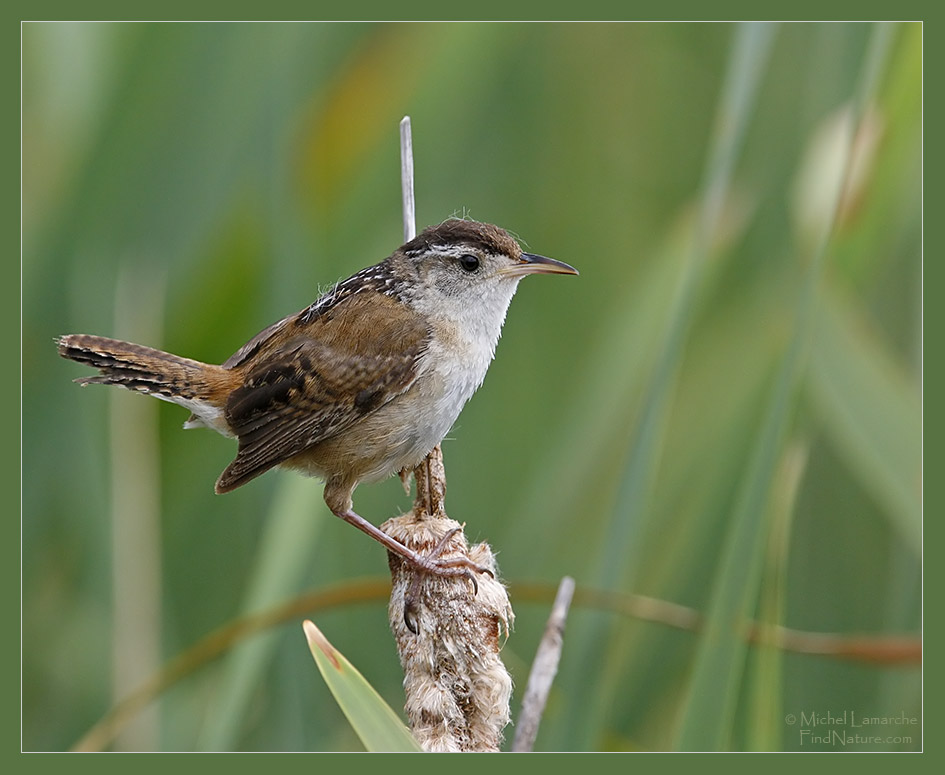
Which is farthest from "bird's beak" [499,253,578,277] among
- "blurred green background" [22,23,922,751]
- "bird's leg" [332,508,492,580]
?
"bird's leg" [332,508,492,580]

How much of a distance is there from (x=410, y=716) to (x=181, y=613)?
1.09 m

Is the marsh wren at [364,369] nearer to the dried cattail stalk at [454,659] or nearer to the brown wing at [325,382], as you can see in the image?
the brown wing at [325,382]

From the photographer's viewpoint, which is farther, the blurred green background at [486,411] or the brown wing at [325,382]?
the brown wing at [325,382]

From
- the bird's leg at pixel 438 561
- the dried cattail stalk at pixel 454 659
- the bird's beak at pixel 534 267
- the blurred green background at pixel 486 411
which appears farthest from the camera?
the bird's beak at pixel 534 267

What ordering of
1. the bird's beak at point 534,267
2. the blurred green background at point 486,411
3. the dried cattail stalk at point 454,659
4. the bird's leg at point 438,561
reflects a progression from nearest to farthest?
the dried cattail stalk at point 454,659
the bird's leg at point 438,561
the blurred green background at point 486,411
the bird's beak at point 534,267

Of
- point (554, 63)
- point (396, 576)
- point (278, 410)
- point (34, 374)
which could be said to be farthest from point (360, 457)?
point (554, 63)

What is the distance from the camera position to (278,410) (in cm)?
249

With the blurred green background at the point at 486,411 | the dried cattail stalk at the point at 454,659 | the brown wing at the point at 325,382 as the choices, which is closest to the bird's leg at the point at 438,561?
the dried cattail stalk at the point at 454,659

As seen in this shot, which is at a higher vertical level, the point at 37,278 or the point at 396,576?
the point at 37,278

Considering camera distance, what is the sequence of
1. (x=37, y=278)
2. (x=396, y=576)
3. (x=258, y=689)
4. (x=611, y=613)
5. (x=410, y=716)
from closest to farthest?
1. (x=410, y=716)
2. (x=396, y=576)
3. (x=611, y=613)
4. (x=37, y=278)
5. (x=258, y=689)

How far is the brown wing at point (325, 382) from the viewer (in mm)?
2467

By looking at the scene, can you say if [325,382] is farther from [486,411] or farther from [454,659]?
[454,659]

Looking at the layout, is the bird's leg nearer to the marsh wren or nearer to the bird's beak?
the marsh wren

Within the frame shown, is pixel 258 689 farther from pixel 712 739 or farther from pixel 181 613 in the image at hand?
pixel 712 739
